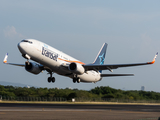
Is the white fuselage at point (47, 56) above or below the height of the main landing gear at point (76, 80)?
above

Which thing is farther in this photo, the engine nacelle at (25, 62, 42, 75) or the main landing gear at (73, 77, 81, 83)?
the main landing gear at (73, 77, 81, 83)

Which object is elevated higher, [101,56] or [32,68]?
[101,56]

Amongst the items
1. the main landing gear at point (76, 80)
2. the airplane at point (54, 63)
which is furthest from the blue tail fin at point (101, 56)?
the main landing gear at point (76, 80)

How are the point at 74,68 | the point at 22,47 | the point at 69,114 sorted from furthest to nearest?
the point at 74,68 → the point at 22,47 → the point at 69,114

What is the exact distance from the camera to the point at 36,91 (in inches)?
3332

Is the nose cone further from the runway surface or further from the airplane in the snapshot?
the runway surface

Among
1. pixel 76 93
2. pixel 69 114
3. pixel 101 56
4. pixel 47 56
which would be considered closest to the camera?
pixel 69 114

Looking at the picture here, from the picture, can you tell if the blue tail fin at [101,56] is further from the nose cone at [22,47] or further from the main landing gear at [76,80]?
the nose cone at [22,47]

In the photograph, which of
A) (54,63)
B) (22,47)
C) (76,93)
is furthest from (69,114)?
(76,93)

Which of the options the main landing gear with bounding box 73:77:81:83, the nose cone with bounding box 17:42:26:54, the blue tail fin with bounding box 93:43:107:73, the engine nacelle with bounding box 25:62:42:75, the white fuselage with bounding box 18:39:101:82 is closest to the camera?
the nose cone with bounding box 17:42:26:54

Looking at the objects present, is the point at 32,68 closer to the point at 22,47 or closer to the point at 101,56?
the point at 22,47

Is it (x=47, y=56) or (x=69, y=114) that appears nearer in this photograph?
(x=69, y=114)

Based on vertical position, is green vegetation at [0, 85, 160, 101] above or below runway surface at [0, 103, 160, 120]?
above

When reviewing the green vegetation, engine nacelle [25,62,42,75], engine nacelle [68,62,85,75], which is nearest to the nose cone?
engine nacelle [25,62,42,75]
